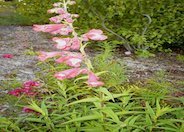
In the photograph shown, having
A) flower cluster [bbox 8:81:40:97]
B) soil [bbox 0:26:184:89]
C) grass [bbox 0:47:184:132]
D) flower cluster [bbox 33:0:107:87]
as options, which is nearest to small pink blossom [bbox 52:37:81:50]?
flower cluster [bbox 33:0:107:87]

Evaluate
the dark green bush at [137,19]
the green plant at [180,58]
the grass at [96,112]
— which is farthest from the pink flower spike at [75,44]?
the green plant at [180,58]

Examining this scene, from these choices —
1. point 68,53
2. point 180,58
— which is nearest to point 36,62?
point 180,58

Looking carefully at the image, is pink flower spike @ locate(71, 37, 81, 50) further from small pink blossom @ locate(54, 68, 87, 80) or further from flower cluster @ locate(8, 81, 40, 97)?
flower cluster @ locate(8, 81, 40, 97)

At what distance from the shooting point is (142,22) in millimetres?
9062

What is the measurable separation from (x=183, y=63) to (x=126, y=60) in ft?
4.58

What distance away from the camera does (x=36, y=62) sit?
25.1ft

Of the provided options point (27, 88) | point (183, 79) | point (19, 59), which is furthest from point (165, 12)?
point (27, 88)

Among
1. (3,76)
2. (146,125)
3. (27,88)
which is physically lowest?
(3,76)

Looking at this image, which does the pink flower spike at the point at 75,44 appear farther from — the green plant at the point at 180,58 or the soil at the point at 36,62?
the green plant at the point at 180,58

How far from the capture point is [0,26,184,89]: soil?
22.0ft

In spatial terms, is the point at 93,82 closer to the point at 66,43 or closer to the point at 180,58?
the point at 66,43

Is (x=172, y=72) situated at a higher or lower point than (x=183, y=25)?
lower

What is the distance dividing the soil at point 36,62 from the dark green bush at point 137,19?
48 cm

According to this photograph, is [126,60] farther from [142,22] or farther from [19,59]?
[19,59]
